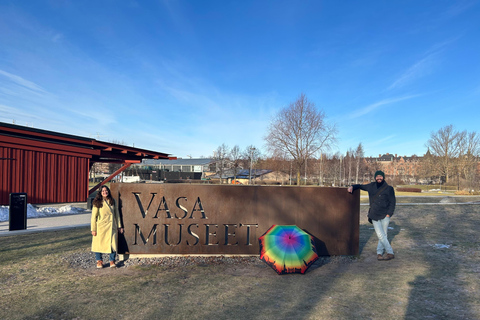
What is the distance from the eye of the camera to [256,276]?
5461mm

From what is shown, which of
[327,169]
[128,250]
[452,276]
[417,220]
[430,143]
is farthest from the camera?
[327,169]

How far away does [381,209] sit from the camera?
6.37 metres

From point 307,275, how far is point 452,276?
2489mm

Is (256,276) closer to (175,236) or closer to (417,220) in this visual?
(175,236)

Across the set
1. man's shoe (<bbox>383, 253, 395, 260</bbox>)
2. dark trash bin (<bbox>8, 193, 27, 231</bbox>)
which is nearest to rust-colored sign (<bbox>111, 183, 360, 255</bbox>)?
man's shoe (<bbox>383, 253, 395, 260</bbox>)

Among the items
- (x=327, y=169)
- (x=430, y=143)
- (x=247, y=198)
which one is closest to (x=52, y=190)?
(x=247, y=198)

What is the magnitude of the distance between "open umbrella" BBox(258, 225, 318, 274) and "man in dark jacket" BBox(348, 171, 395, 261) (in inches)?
64.0

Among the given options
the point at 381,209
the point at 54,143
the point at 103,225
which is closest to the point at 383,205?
the point at 381,209

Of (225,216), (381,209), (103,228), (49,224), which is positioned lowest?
(49,224)

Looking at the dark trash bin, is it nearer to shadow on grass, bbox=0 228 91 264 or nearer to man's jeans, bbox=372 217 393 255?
shadow on grass, bbox=0 228 91 264

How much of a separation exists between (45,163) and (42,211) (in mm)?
2305

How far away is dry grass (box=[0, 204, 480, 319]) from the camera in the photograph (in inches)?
156

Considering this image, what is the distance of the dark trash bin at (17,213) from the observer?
9367mm

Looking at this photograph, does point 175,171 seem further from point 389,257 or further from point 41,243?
point 389,257
